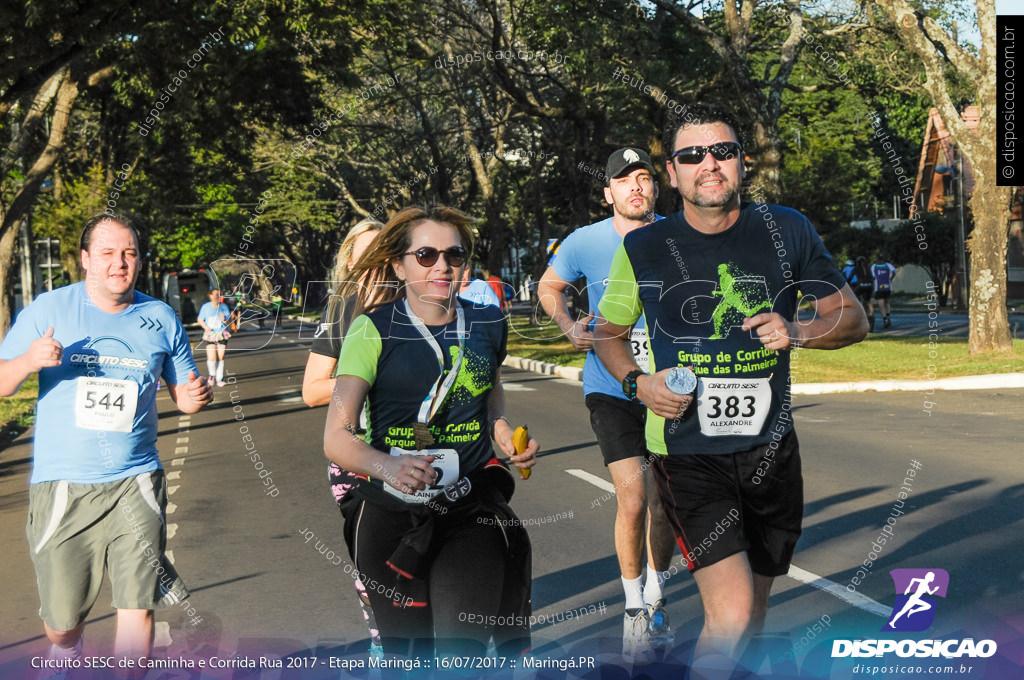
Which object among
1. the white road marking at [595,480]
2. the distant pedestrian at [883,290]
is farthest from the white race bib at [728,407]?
the distant pedestrian at [883,290]

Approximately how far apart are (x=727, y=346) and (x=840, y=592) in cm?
256

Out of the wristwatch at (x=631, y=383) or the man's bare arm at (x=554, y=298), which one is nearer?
the wristwatch at (x=631, y=383)

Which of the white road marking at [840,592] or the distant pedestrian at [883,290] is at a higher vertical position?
the distant pedestrian at [883,290]

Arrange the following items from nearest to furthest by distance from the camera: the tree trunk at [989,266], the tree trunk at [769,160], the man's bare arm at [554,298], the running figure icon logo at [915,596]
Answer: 1. the running figure icon logo at [915,596]
2. the man's bare arm at [554,298]
3. the tree trunk at [989,266]
4. the tree trunk at [769,160]

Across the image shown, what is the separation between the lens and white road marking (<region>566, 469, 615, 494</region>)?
30.9ft

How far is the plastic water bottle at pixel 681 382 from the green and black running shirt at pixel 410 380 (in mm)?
587

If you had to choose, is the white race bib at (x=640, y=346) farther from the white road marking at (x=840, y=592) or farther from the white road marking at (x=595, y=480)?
the white road marking at (x=595, y=480)

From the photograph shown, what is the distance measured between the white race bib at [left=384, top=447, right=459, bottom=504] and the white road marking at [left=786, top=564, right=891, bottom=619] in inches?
106

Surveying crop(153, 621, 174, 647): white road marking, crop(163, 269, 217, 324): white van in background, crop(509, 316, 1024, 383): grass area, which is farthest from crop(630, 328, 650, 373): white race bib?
crop(163, 269, 217, 324): white van in background

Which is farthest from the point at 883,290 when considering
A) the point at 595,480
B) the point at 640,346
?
the point at 640,346

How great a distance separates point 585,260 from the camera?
583cm

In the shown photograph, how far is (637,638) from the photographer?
511 cm

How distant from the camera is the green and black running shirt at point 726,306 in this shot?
3.83 meters

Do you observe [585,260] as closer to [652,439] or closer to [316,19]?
[652,439]
